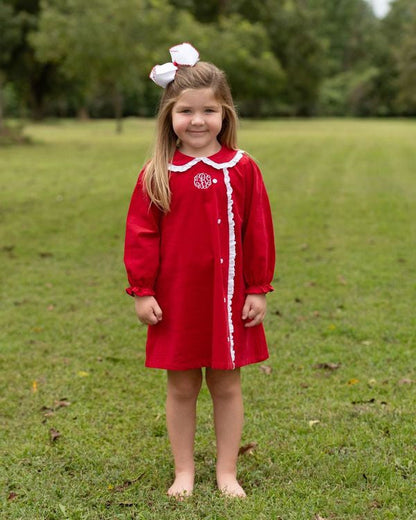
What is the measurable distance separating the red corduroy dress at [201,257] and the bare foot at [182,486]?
0.59 m

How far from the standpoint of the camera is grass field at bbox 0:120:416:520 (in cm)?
317

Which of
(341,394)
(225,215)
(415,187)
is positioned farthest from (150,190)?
(415,187)

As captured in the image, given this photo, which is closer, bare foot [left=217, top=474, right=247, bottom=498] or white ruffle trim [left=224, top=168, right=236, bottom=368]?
white ruffle trim [left=224, top=168, right=236, bottom=368]

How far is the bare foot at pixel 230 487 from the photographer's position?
3.15 m

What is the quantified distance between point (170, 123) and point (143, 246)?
0.56 meters

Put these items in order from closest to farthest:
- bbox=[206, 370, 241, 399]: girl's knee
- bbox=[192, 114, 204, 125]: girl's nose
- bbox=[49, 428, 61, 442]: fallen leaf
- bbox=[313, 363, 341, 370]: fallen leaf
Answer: bbox=[192, 114, 204, 125]: girl's nose → bbox=[206, 370, 241, 399]: girl's knee → bbox=[49, 428, 61, 442]: fallen leaf → bbox=[313, 363, 341, 370]: fallen leaf

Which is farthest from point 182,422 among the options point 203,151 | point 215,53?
point 215,53

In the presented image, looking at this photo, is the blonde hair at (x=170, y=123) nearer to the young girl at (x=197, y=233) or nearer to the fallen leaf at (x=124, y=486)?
the young girl at (x=197, y=233)

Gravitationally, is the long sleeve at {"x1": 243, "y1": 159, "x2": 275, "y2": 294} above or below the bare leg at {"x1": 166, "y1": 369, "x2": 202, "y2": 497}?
above

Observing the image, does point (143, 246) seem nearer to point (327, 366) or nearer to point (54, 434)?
point (54, 434)

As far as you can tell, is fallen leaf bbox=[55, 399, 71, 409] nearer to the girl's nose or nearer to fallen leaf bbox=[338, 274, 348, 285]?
the girl's nose

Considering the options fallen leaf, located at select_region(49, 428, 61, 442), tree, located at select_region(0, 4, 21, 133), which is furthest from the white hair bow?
tree, located at select_region(0, 4, 21, 133)

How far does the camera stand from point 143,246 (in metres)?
2.94

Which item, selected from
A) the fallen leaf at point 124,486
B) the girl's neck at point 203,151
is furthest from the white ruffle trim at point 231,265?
the fallen leaf at point 124,486
